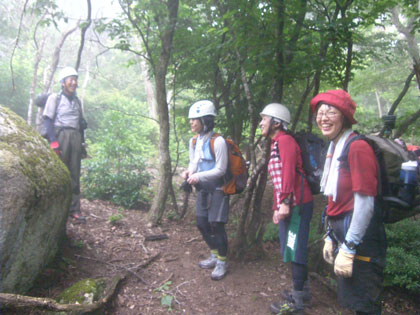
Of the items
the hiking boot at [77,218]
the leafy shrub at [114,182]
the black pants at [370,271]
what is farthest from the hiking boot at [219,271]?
the leafy shrub at [114,182]

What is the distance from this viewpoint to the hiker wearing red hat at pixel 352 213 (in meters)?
2.04

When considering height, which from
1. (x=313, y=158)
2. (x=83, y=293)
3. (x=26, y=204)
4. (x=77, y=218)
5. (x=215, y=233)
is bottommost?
(x=83, y=293)

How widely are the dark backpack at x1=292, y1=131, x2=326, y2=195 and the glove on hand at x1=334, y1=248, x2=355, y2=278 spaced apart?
1.03 meters

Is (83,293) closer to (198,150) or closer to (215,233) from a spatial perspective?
(215,233)

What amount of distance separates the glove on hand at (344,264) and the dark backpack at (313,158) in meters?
1.03

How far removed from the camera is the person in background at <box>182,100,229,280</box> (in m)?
3.76

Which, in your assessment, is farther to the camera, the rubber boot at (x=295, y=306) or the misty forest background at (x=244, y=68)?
the misty forest background at (x=244, y=68)

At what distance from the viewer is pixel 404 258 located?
3750 millimetres

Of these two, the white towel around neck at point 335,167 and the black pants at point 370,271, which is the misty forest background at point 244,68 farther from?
the black pants at point 370,271

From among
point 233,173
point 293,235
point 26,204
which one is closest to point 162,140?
point 233,173

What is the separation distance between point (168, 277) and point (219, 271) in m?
0.74

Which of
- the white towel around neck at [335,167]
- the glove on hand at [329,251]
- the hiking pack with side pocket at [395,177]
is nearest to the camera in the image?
the hiking pack with side pocket at [395,177]

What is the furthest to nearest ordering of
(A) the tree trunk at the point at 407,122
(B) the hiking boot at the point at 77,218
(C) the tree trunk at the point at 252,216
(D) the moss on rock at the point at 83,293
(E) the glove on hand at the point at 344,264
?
1. (B) the hiking boot at the point at 77,218
2. (A) the tree trunk at the point at 407,122
3. (C) the tree trunk at the point at 252,216
4. (D) the moss on rock at the point at 83,293
5. (E) the glove on hand at the point at 344,264

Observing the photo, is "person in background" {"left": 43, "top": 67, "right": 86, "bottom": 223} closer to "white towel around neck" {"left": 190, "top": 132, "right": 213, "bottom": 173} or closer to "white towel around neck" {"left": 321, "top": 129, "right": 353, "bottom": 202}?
"white towel around neck" {"left": 190, "top": 132, "right": 213, "bottom": 173}
